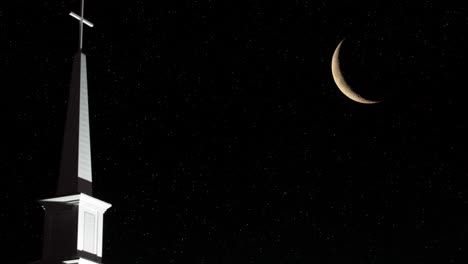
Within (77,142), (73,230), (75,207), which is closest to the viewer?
(73,230)

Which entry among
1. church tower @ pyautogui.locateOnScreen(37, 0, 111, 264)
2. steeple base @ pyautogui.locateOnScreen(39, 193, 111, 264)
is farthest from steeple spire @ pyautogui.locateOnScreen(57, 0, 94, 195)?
steeple base @ pyautogui.locateOnScreen(39, 193, 111, 264)

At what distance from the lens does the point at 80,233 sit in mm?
39125

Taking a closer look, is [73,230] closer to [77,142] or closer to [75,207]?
[75,207]

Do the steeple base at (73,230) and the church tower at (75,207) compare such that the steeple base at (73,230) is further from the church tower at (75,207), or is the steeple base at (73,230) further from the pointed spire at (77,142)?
the pointed spire at (77,142)

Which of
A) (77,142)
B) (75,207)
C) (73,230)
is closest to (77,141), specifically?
(77,142)

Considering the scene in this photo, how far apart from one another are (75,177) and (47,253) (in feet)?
9.21

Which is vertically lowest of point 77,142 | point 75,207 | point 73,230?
point 73,230

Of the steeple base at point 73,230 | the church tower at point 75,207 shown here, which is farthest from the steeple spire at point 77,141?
the steeple base at point 73,230

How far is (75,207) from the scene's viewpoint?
39.6 m

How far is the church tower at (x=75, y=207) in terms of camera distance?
39.0m

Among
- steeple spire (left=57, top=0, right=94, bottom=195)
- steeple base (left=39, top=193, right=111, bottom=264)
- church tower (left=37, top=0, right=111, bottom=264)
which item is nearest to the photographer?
steeple base (left=39, top=193, right=111, bottom=264)

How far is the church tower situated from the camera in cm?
3900

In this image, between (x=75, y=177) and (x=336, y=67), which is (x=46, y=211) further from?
(x=336, y=67)

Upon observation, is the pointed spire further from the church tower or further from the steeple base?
the steeple base
